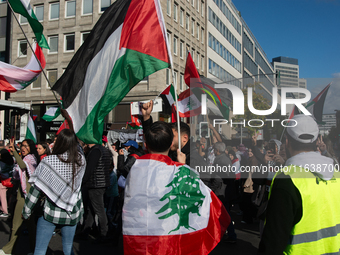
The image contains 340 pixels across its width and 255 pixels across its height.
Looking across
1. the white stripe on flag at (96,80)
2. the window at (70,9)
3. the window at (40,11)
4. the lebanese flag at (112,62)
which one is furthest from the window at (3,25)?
the white stripe on flag at (96,80)

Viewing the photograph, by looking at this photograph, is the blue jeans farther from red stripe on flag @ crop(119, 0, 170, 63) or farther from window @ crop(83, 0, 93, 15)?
window @ crop(83, 0, 93, 15)

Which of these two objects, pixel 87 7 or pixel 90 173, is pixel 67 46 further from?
pixel 90 173

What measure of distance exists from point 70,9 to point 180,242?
29499 millimetres

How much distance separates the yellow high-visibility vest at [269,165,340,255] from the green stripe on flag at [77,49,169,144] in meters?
2.18

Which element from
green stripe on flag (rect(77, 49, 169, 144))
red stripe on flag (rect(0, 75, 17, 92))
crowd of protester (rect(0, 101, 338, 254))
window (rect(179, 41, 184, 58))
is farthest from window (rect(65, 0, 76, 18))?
green stripe on flag (rect(77, 49, 169, 144))

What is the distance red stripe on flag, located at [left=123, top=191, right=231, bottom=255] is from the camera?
237 centimetres

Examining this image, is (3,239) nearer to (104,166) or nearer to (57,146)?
(104,166)

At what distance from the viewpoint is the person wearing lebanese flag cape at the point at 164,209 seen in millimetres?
2393

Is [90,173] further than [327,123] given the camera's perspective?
Result: Yes

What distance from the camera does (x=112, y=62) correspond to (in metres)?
3.69

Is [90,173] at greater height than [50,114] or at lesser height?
lesser

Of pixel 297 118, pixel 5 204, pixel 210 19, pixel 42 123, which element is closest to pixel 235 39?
pixel 210 19

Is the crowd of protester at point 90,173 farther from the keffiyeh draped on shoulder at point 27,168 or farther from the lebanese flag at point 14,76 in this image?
the lebanese flag at point 14,76

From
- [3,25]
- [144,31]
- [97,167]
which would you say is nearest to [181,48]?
[3,25]
